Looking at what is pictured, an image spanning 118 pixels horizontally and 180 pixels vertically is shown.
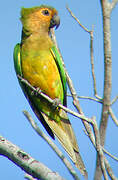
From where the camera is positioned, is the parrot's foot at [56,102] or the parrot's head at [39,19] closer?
the parrot's foot at [56,102]

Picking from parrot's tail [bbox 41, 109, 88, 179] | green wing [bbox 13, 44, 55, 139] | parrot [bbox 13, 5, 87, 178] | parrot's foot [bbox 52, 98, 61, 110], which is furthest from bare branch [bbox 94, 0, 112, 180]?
green wing [bbox 13, 44, 55, 139]

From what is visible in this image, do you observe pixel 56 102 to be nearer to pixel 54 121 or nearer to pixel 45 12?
pixel 54 121

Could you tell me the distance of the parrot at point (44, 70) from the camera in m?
2.58

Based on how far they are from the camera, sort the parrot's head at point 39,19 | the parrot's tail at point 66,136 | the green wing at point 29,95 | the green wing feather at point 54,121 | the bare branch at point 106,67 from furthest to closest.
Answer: the parrot's head at point 39,19 < the green wing at point 29,95 < the green wing feather at point 54,121 < the parrot's tail at point 66,136 < the bare branch at point 106,67

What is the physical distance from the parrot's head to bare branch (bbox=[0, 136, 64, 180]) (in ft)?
4.99

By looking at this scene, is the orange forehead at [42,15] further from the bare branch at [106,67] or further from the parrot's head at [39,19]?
the bare branch at [106,67]

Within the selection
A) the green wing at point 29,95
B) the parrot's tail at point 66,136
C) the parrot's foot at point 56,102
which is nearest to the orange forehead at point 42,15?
the green wing at point 29,95

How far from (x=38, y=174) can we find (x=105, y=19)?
852 millimetres

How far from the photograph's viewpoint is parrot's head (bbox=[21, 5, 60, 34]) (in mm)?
2871

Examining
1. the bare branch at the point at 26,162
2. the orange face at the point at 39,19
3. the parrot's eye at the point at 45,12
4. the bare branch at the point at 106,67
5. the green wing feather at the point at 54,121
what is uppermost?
the parrot's eye at the point at 45,12

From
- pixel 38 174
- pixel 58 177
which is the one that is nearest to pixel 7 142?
pixel 38 174

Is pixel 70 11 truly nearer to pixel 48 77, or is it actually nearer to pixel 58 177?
pixel 48 77

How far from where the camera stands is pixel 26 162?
1502mm

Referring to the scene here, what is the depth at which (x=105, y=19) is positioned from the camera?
1.37 m
